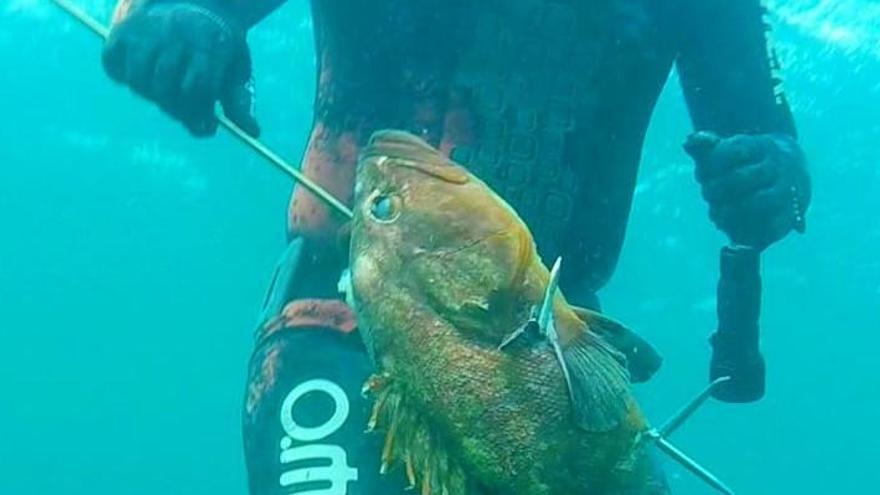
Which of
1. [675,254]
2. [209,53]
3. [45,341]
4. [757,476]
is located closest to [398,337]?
[209,53]

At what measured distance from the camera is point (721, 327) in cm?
392

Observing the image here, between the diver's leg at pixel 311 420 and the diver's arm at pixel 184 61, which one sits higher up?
the diver's arm at pixel 184 61

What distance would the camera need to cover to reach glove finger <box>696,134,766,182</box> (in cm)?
333

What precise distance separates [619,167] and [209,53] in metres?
1.59

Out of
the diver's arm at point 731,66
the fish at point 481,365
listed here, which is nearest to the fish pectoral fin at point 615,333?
the fish at point 481,365

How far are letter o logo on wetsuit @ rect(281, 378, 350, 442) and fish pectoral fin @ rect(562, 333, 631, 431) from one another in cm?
163

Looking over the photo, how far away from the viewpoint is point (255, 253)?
24828mm

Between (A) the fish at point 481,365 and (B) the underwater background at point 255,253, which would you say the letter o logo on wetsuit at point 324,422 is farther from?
(B) the underwater background at point 255,253

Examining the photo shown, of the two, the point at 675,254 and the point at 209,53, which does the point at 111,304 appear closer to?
the point at 675,254

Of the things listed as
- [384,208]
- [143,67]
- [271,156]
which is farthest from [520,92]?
[384,208]

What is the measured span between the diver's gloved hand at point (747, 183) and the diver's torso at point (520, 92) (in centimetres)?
46

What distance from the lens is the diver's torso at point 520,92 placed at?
3539 mm

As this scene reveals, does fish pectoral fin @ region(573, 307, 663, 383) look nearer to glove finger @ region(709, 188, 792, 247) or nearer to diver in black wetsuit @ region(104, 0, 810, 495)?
diver in black wetsuit @ region(104, 0, 810, 495)

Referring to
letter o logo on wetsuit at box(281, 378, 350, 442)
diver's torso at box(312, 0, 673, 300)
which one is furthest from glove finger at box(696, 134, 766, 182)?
letter o logo on wetsuit at box(281, 378, 350, 442)
